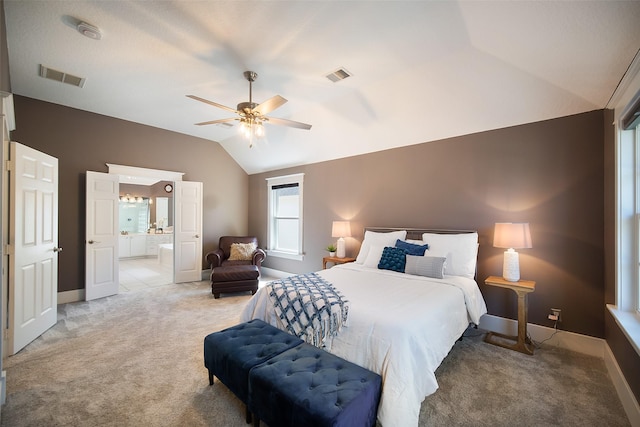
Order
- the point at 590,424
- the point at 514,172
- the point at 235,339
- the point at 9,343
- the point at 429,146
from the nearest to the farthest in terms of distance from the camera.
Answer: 1. the point at 590,424
2. the point at 235,339
3. the point at 9,343
4. the point at 514,172
5. the point at 429,146

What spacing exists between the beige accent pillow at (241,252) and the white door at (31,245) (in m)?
2.62

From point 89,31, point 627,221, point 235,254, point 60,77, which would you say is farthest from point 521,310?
point 60,77

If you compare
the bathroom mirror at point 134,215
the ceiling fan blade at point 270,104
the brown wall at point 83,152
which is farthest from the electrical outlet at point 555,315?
the bathroom mirror at point 134,215

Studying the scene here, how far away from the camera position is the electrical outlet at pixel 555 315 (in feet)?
9.41

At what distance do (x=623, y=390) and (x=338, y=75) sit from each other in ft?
12.4

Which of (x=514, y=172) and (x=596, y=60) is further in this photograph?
(x=514, y=172)

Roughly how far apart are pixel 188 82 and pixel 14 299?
119 inches

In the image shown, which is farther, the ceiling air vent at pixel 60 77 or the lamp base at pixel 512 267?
the ceiling air vent at pixel 60 77

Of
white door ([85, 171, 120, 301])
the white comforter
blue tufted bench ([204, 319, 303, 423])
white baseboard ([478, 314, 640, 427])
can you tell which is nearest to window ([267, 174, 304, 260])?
white door ([85, 171, 120, 301])

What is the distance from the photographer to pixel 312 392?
1.43 meters

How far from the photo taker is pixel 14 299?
8.87 feet

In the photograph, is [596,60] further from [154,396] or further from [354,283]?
[154,396]

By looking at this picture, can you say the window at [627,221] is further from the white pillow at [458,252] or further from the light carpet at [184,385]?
the white pillow at [458,252]

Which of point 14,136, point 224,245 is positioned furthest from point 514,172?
point 14,136
